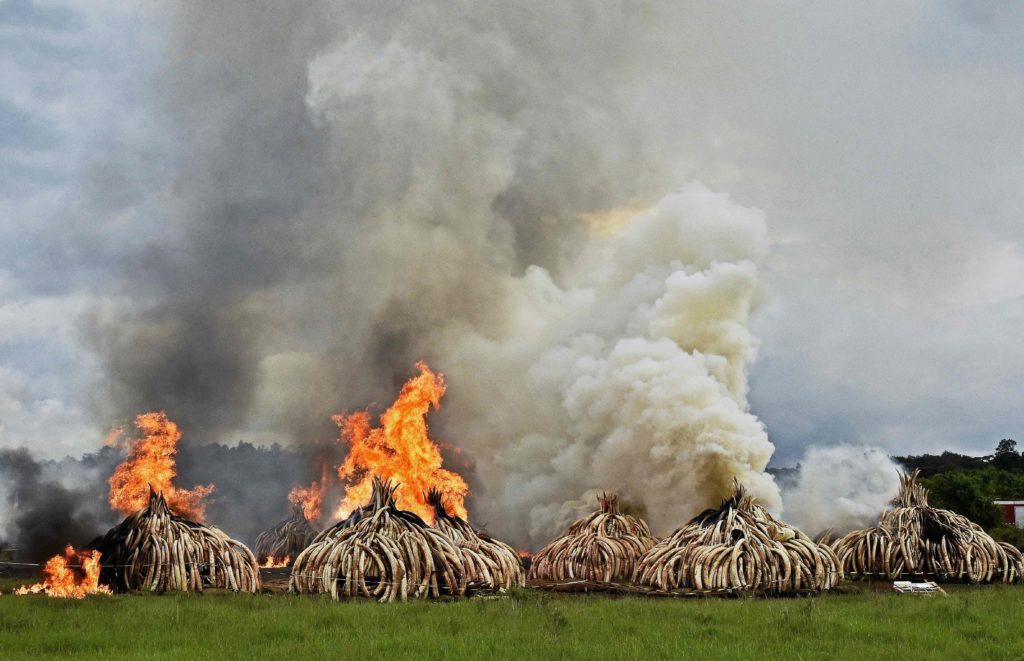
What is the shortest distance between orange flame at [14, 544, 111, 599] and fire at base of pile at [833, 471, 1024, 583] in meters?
21.7

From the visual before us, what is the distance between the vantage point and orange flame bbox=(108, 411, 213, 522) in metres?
25.5

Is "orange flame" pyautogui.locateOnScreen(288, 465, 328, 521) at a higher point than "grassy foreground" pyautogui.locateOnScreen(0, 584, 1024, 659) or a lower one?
higher

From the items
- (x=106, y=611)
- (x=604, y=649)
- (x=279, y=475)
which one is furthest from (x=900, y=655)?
(x=279, y=475)

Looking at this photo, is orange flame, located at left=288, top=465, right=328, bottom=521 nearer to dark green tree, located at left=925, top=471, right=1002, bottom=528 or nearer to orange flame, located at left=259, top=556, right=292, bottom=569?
orange flame, located at left=259, top=556, right=292, bottom=569

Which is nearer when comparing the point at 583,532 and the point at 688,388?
the point at 583,532

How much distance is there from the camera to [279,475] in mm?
55625

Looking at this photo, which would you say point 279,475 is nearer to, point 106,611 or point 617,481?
point 617,481

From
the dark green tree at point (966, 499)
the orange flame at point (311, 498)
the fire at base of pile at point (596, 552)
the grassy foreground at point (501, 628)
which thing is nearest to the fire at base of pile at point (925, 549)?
the fire at base of pile at point (596, 552)

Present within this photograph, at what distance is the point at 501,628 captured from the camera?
634 inches

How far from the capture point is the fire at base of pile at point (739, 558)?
951 inches

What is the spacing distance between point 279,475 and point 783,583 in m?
37.8

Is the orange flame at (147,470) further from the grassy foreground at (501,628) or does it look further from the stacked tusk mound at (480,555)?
the stacked tusk mound at (480,555)

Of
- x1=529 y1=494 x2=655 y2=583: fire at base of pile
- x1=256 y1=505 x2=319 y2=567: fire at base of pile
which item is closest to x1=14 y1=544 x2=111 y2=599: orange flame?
x1=529 y1=494 x2=655 y2=583: fire at base of pile

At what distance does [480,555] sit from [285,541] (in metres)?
17.6
